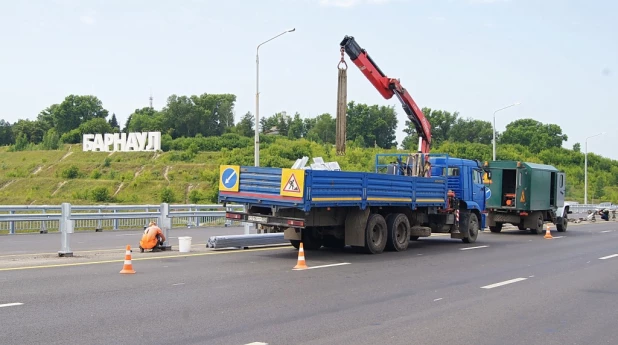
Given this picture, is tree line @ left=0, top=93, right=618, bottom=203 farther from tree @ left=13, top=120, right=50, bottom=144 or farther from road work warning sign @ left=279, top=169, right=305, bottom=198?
road work warning sign @ left=279, top=169, right=305, bottom=198

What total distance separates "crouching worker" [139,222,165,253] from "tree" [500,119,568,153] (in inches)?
3503

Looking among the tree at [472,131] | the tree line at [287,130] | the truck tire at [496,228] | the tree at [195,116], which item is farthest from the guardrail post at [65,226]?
the tree at [195,116]

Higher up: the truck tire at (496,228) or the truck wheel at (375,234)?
the truck wheel at (375,234)

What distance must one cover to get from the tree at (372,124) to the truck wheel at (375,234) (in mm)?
90916

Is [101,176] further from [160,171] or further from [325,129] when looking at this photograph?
[325,129]

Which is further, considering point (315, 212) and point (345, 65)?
point (345, 65)

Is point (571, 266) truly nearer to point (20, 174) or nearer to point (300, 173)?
point (300, 173)

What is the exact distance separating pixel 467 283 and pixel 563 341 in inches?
187

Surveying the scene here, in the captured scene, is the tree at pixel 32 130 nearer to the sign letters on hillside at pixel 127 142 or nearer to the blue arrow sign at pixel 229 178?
the sign letters on hillside at pixel 127 142

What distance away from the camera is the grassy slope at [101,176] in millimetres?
80562

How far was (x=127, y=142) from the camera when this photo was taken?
99375 millimetres

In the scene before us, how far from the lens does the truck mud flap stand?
15398 millimetres

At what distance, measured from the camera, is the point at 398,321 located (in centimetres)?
879

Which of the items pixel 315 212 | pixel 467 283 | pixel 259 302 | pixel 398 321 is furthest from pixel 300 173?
pixel 398 321
